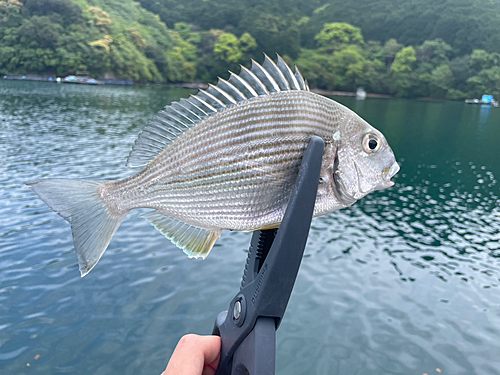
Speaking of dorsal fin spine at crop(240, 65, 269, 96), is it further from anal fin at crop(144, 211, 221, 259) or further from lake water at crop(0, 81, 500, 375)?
lake water at crop(0, 81, 500, 375)

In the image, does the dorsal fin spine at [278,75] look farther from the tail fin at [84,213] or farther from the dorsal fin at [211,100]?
the tail fin at [84,213]

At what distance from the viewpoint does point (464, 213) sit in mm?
18531

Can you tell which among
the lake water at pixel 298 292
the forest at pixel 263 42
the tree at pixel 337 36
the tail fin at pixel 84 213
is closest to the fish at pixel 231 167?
the tail fin at pixel 84 213

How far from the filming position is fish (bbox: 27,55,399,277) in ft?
4.39

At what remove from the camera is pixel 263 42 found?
90875mm

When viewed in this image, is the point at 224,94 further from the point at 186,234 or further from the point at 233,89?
the point at 186,234

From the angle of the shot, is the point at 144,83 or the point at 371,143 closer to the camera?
the point at 371,143

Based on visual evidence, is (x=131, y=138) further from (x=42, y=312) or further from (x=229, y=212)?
(x=229, y=212)

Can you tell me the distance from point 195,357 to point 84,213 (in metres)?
0.76

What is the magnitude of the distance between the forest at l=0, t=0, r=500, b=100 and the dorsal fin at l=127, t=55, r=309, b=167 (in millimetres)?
82765

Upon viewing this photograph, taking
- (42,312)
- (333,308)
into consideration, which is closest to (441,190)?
(333,308)

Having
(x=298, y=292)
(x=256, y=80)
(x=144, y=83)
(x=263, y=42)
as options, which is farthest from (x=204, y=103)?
(x=263, y=42)

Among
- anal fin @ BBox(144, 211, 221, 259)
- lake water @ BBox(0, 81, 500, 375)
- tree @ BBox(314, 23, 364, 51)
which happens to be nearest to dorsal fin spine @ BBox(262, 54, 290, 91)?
anal fin @ BBox(144, 211, 221, 259)

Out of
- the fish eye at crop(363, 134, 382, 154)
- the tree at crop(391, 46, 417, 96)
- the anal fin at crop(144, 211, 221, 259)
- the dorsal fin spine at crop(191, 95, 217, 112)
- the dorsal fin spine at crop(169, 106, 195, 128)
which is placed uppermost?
the tree at crop(391, 46, 417, 96)
